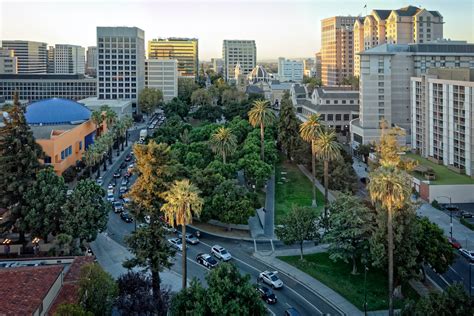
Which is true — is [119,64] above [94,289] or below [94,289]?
above

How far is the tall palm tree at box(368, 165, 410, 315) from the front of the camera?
40.9 metres

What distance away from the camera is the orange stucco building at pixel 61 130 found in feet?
290

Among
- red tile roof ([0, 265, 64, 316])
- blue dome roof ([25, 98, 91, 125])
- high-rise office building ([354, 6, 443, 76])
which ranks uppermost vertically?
high-rise office building ([354, 6, 443, 76])

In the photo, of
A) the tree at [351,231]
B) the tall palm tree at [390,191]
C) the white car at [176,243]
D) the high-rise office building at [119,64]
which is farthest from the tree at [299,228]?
the high-rise office building at [119,64]

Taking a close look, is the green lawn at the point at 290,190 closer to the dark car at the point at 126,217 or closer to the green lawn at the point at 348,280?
the green lawn at the point at 348,280

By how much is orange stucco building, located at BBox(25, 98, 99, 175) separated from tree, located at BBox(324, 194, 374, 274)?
53.1 m

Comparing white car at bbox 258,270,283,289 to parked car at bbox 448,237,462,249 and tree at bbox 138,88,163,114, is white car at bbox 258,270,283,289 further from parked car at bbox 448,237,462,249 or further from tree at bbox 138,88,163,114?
tree at bbox 138,88,163,114

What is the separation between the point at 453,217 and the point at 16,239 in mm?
61673

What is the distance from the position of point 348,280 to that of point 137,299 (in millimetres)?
23009

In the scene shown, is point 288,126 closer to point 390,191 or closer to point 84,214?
point 84,214

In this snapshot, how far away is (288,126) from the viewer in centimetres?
9862

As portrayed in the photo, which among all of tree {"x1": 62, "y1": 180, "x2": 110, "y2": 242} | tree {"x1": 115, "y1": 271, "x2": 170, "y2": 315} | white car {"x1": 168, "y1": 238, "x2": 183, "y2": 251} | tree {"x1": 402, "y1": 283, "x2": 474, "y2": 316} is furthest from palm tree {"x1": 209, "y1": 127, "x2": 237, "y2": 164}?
tree {"x1": 402, "y1": 283, "x2": 474, "y2": 316}

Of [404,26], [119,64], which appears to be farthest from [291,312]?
[119,64]

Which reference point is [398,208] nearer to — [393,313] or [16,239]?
[393,313]
